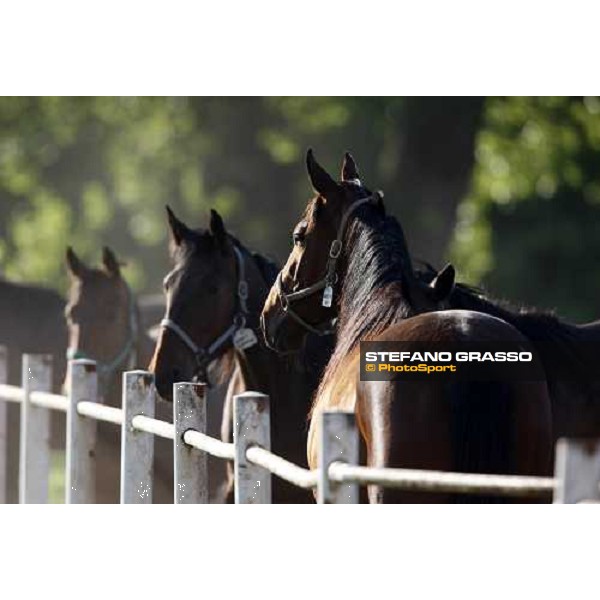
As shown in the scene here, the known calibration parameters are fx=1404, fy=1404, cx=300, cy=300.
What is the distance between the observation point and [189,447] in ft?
16.0

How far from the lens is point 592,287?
13.9m

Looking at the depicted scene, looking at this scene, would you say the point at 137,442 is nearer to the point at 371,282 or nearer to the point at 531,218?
the point at 371,282

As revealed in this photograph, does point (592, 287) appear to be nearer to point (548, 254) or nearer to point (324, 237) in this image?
point (548, 254)

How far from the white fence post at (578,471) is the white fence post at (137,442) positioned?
2.85 metres

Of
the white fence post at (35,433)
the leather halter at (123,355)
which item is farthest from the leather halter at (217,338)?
the leather halter at (123,355)

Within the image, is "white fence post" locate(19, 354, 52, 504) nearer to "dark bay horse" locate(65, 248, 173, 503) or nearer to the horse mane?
"dark bay horse" locate(65, 248, 173, 503)

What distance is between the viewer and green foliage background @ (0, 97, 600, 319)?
1338 cm

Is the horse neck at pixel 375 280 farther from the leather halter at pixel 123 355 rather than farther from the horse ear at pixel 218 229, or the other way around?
the leather halter at pixel 123 355

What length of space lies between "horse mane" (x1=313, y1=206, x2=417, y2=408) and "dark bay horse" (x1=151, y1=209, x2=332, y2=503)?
113cm

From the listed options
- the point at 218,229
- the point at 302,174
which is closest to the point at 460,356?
the point at 218,229

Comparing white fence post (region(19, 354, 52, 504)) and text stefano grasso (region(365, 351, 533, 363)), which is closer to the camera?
text stefano grasso (region(365, 351, 533, 363))

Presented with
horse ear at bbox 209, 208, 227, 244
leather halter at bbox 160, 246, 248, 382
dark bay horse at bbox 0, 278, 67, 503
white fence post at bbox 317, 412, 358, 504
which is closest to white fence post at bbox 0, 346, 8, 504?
dark bay horse at bbox 0, 278, 67, 503

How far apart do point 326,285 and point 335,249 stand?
6.2 inches
